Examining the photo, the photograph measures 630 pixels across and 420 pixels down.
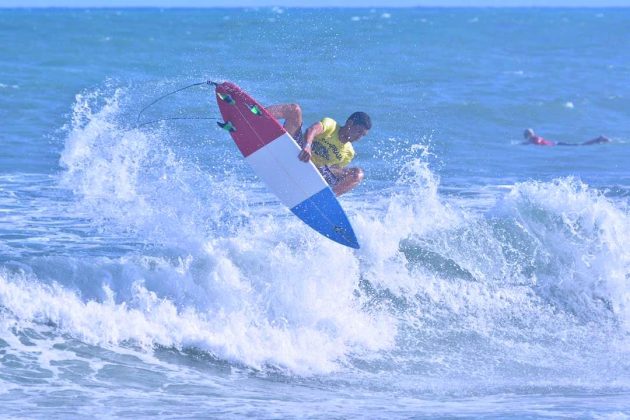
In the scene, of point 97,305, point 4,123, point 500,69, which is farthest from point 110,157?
point 500,69

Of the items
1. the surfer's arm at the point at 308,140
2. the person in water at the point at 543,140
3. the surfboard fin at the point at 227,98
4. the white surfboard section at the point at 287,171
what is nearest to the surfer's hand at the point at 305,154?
the surfer's arm at the point at 308,140

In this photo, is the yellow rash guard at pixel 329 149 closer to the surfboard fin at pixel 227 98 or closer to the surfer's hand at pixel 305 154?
the surfer's hand at pixel 305 154

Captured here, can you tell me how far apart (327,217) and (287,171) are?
606 mm

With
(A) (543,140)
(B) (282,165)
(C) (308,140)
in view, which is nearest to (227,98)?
(B) (282,165)

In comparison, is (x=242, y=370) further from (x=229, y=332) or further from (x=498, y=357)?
(x=498, y=357)

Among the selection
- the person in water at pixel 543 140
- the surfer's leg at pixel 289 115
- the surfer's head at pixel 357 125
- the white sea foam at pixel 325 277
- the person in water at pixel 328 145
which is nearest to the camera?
the surfer's head at pixel 357 125

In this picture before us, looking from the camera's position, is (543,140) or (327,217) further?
(543,140)

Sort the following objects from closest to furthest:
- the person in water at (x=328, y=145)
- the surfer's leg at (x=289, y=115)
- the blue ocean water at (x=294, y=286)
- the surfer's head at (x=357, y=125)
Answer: the blue ocean water at (x=294, y=286) → the surfer's head at (x=357, y=125) → the person in water at (x=328, y=145) → the surfer's leg at (x=289, y=115)

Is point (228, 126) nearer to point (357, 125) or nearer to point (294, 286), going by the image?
point (357, 125)

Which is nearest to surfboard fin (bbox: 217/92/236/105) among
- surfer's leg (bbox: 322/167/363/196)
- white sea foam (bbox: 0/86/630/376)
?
surfer's leg (bbox: 322/167/363/196)

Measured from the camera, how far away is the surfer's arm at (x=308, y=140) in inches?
377

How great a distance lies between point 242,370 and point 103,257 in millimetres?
3033

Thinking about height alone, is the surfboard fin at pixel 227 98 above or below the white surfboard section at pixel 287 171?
above

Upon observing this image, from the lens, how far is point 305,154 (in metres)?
9.62
